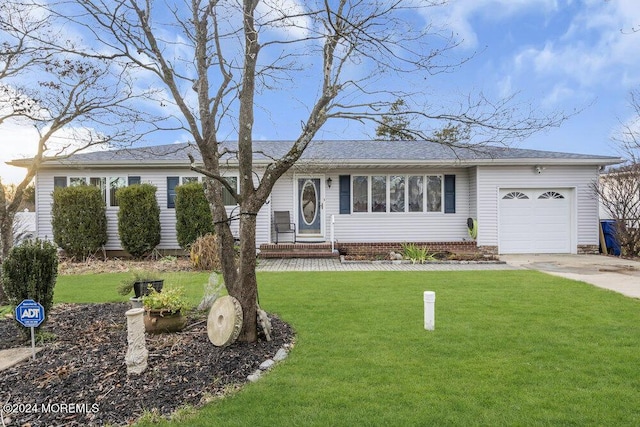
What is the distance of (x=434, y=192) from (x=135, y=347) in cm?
1128

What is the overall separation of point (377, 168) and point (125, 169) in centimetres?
801

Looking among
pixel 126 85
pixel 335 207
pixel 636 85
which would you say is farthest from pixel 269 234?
pixel 636 85

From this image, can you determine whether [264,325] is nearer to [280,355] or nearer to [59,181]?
[280,355]

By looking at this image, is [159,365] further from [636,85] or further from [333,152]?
[636,85]

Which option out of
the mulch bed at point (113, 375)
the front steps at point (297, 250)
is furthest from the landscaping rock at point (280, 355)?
→ the front steps at point (297, 250)

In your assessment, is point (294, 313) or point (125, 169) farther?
point (125, 169)

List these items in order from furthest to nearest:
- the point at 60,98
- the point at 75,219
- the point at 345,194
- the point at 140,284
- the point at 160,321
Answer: the point at 345,194
the point at 75,219
the point at 60,98
the point at 140,284
the point at 160,321

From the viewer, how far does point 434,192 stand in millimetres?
13234

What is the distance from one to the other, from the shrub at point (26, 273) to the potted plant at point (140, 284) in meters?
1.36

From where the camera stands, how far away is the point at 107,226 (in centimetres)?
1270

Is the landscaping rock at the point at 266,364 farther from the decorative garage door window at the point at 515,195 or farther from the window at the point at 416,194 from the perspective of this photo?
the decorative garage door window at the point at 515,195

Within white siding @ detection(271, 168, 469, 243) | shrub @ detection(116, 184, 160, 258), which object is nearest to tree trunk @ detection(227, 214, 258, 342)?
shrub @ detection(116, 184, 160, 258)

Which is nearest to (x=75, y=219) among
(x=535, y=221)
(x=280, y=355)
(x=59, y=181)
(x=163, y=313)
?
(x=59, y=181)

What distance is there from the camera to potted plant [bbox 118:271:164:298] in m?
5.69
